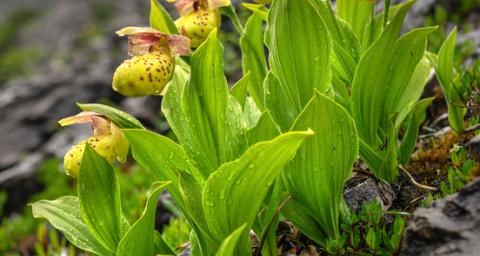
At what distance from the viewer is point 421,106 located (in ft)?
9.18

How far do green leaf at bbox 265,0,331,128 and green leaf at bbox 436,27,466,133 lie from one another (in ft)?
3.06

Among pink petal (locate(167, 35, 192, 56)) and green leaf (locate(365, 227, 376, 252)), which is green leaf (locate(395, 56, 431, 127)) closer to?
green leaf (locate(365, 227, 376, 252))

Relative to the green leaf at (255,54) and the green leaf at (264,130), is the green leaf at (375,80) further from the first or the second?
the green leaf at (255,54)

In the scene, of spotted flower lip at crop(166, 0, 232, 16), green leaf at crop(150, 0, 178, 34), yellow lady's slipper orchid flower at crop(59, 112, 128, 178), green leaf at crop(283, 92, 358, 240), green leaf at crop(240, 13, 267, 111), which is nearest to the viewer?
green leaf at crop(283, 92, 358, 240)

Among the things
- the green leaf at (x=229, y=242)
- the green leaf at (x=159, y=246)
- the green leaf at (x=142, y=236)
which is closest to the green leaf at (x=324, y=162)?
the green leaf at (x=229, y=242)

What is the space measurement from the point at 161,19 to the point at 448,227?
5.49 feet

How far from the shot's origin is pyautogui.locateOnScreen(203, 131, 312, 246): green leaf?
1748 millimetres

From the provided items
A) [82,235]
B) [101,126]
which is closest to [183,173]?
[101,126]

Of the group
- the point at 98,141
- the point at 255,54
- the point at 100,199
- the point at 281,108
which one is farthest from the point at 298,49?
the point at 100,199

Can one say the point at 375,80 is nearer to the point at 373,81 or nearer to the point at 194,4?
the point at 373,81

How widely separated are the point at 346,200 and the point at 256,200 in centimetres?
68

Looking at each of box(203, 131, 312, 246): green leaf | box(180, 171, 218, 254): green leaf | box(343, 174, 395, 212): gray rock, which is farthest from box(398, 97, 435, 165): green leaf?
box(180, 171, 218, 254): green leaf

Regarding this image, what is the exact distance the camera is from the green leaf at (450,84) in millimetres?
2738

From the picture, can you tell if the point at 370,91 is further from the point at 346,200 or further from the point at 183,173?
the point at 183,173
